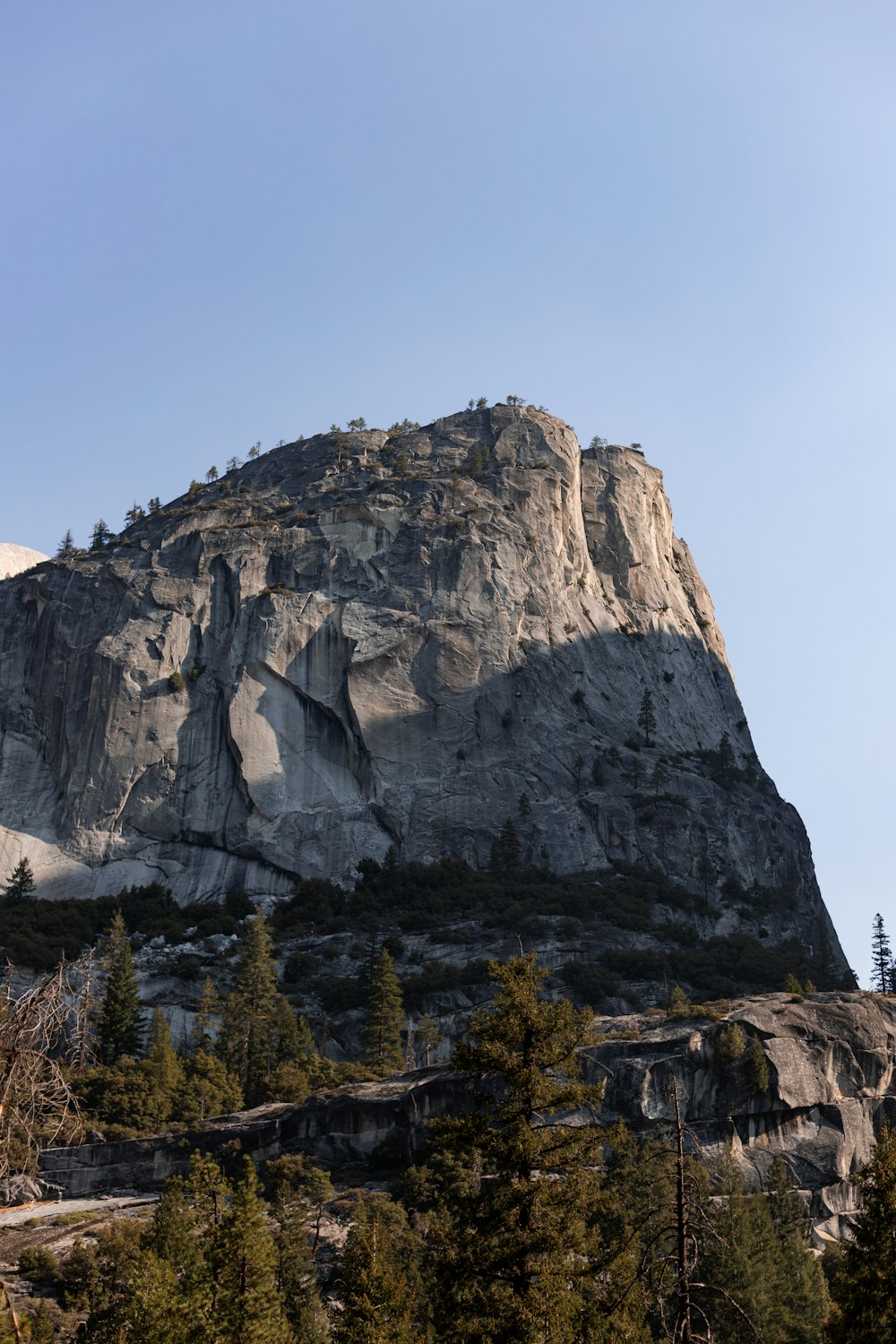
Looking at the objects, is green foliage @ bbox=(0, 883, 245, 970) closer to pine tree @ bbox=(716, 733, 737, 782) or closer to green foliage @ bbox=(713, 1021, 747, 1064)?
green foliage @ bbox=(713, 1021, 747, 1064)

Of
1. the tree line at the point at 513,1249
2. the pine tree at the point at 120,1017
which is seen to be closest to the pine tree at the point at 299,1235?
the tree line at the point at 513,1249

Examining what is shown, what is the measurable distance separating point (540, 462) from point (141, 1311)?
121 metres

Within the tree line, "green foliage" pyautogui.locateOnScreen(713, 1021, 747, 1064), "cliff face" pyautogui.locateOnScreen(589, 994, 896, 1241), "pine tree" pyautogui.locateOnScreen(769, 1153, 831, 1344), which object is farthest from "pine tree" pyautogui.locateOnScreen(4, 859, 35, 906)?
"pine tree" pyautogui.locateOnScreen(769, 1153, 831, 1344)

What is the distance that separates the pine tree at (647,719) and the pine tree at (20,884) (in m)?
56.8

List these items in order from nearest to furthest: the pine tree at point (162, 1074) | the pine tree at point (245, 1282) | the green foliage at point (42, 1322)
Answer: the pine tree at point (245, 1282) < the green foliage at point (42, 1322) < the pine tree at point (162, 1074)

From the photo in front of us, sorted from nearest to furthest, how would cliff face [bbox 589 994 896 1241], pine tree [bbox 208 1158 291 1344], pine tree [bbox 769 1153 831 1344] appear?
pine tree [bbox 208 1158 291 1344] → pine tree [bbox 769 1153 831 1344] → cliff face [bbox 589 994 896 1241]

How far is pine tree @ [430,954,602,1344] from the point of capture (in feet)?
84.2

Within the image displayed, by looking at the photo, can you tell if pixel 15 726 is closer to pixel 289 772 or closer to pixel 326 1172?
pixel 289 772

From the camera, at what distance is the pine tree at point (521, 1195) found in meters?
25.7

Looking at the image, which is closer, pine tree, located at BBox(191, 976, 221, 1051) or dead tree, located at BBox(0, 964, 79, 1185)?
dead tree, located at BBox(0, 964, 79, 1185)

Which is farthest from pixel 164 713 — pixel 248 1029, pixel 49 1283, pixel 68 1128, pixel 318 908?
pixel 68 1128

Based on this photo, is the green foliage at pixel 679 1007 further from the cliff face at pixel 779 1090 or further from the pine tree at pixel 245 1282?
the pine tree at pixel 245 1282

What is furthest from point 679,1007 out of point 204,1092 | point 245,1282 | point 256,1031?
point 245,1282

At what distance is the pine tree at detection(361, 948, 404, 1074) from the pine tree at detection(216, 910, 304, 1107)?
4.26 metres
